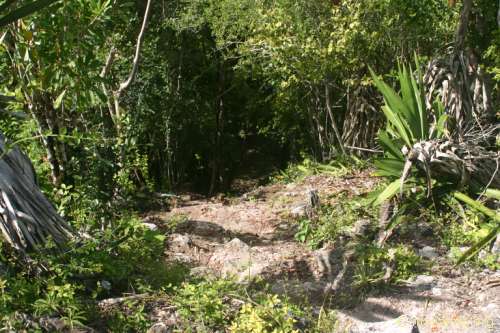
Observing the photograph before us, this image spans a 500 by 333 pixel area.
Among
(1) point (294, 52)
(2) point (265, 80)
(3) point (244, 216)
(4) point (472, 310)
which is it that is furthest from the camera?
(2) point (265, 80)

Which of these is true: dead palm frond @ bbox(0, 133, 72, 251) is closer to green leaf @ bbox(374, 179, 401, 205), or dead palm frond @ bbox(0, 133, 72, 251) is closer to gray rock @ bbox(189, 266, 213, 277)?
gray rock @ bbox(189, 266, 213, 277)

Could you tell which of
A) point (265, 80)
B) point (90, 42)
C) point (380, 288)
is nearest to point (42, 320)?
point (90, 42)

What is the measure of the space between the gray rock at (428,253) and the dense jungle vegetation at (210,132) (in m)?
0.21

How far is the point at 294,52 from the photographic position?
26.4 ft

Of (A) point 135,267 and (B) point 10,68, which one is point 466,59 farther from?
(B) point 10,68

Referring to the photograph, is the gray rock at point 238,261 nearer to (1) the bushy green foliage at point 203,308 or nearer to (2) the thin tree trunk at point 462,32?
(1) the bushy green foliage at point 203,308

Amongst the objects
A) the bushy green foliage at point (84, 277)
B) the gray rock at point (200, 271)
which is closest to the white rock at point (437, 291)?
the gray rock at point (200, 271)

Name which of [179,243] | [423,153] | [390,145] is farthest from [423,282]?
[179,243]

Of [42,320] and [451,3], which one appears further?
[451,3]

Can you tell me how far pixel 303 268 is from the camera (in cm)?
529

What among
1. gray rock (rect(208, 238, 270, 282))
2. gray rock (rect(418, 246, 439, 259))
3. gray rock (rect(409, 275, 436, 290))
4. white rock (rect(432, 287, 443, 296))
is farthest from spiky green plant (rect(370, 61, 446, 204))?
→ gray rock (rect(208, 238, 270, 282))

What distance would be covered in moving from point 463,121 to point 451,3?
126 centimetres

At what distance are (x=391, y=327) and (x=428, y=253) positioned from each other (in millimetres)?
1492

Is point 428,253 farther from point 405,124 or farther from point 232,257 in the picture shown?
point 232,257
